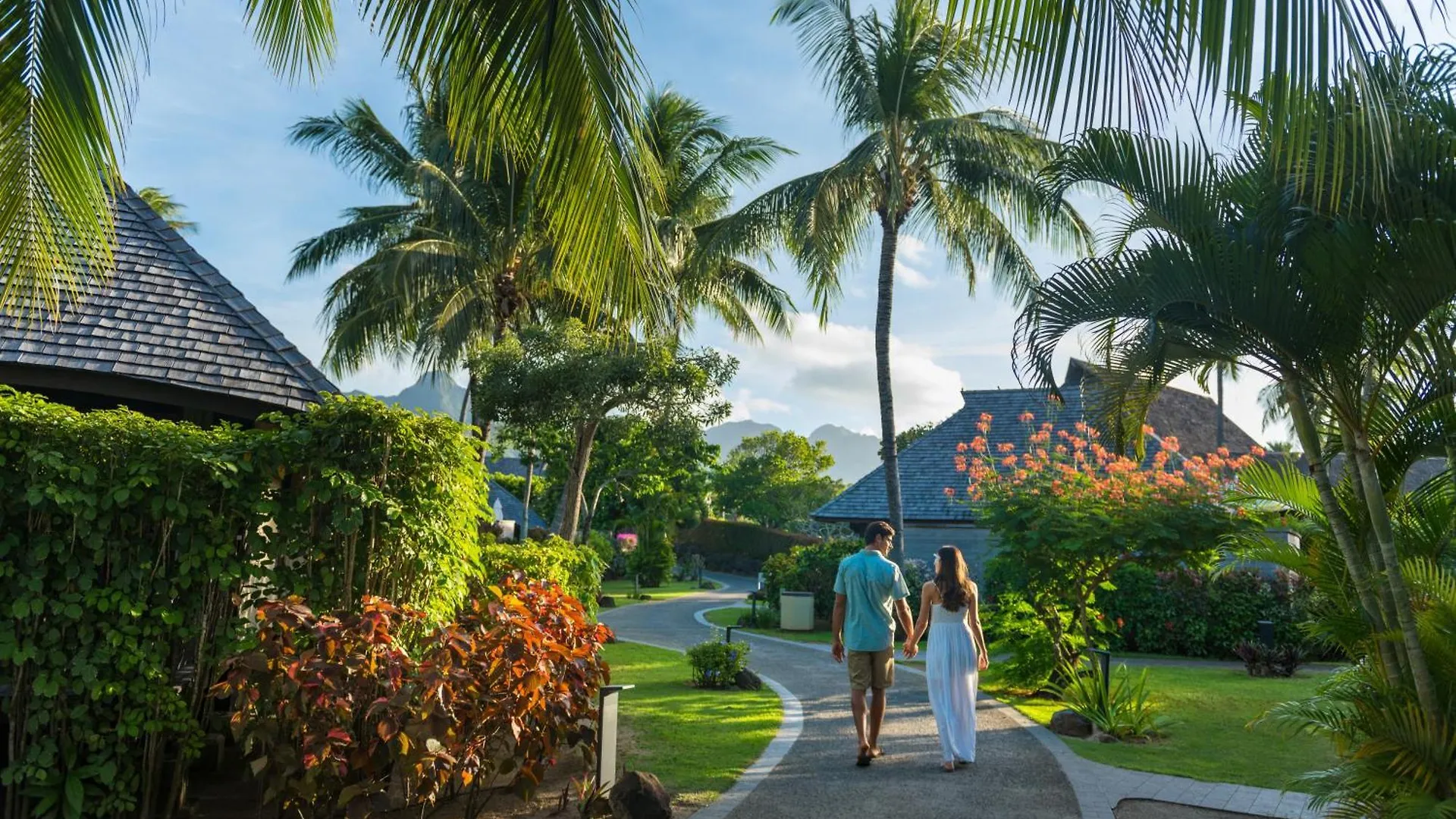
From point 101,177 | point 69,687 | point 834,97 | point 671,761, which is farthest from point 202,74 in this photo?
point 834,97

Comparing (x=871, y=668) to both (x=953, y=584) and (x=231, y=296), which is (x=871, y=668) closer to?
(x=953, y=584)

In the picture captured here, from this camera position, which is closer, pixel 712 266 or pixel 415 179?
pixel 712 266

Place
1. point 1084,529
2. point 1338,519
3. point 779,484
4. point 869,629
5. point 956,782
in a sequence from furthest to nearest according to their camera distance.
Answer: point 779,484 < point 1084,529 < point 869,629 < point 956,782 < point 1338,519

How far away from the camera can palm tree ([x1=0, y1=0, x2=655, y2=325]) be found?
457 cm

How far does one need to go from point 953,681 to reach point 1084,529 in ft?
12.5

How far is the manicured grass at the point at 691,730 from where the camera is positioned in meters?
7.31

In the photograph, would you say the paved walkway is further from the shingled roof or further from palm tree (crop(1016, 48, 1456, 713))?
the shingled roof

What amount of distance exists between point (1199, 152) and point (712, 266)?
14.7 metres

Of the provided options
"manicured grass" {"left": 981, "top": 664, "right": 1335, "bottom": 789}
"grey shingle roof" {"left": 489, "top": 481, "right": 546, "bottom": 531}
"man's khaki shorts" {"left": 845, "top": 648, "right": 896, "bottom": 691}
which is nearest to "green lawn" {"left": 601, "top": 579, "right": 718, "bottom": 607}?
"grey shingle roof" {"left": 489, "top": 481, "right": 546, "bottom": 531}

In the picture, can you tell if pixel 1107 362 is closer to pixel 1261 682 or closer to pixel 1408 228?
pixel 1408 228

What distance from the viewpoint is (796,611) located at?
21203 mm

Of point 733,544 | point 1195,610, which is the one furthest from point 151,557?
point 733,544

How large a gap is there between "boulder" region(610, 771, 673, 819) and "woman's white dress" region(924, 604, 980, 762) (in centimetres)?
273

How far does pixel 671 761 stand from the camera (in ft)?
25.4
